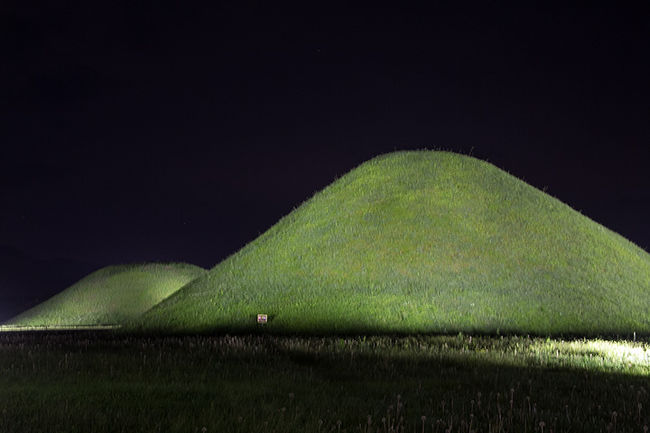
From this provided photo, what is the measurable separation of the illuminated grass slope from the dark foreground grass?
61.9ft

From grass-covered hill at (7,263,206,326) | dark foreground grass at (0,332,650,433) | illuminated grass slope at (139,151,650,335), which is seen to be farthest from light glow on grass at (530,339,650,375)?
grass-covered hill at (7,263,206,326)

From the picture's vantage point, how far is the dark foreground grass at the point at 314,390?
10.4 m

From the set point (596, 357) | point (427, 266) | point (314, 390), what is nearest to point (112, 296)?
point (427, 266)

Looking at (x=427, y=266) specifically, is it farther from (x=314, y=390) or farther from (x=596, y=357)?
(x=314, y=390)

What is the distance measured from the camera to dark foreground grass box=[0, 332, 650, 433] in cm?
→ 1041

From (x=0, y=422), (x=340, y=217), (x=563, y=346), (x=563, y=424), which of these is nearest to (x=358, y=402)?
(x=563, y=424)

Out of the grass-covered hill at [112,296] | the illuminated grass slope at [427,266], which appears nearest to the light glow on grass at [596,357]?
the illuminated grass slope at [427,266]

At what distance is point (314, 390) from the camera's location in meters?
13.6

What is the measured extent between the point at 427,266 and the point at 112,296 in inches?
2027

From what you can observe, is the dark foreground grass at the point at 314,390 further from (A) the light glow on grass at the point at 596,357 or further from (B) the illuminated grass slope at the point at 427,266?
(B) the illuminated grass slope at the point at 427,266

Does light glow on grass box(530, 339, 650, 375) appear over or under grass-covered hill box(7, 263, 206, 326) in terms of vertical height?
under

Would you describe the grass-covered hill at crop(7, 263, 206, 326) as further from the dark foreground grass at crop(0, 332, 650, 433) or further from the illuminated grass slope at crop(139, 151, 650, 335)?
the dark foreground grass at crop(0, 332, 650, 433)

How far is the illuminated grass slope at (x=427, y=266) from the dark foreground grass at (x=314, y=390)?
743 inches

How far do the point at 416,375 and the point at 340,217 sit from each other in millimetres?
44920
